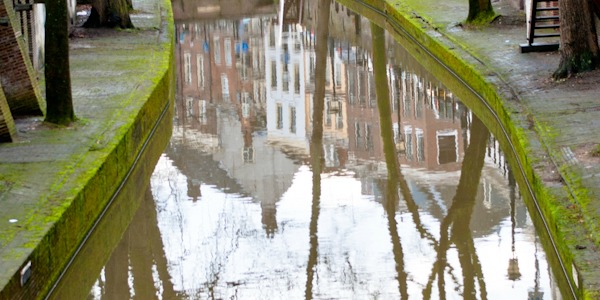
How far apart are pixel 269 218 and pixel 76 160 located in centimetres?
251

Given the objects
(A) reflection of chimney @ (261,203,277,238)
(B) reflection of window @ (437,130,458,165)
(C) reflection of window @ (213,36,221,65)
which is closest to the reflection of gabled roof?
(A) reflection of chimney @ (261,203,277,238)

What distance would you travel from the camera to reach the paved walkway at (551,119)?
1268 cm

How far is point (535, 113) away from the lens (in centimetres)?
1875

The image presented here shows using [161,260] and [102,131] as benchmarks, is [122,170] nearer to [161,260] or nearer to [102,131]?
[102,131]

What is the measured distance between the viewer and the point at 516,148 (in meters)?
18.1

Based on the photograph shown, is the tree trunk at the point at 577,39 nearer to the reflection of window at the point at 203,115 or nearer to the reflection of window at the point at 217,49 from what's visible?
the reflection of window at the point at 203,115

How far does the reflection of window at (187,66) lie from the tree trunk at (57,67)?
10.9 metres

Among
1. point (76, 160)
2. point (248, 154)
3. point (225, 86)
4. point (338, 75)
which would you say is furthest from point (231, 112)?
point (76, 160)

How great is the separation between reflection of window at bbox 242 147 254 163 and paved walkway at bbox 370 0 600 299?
13.1 feet

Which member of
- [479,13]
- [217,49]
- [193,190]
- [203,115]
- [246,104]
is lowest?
[217,49]

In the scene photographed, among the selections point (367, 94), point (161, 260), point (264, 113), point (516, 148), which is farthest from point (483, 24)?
point (161, 260)

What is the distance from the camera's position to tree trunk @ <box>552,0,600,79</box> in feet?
71.2

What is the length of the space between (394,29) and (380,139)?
42.9ft

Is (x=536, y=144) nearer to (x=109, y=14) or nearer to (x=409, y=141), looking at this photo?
(x=409, y=141)
